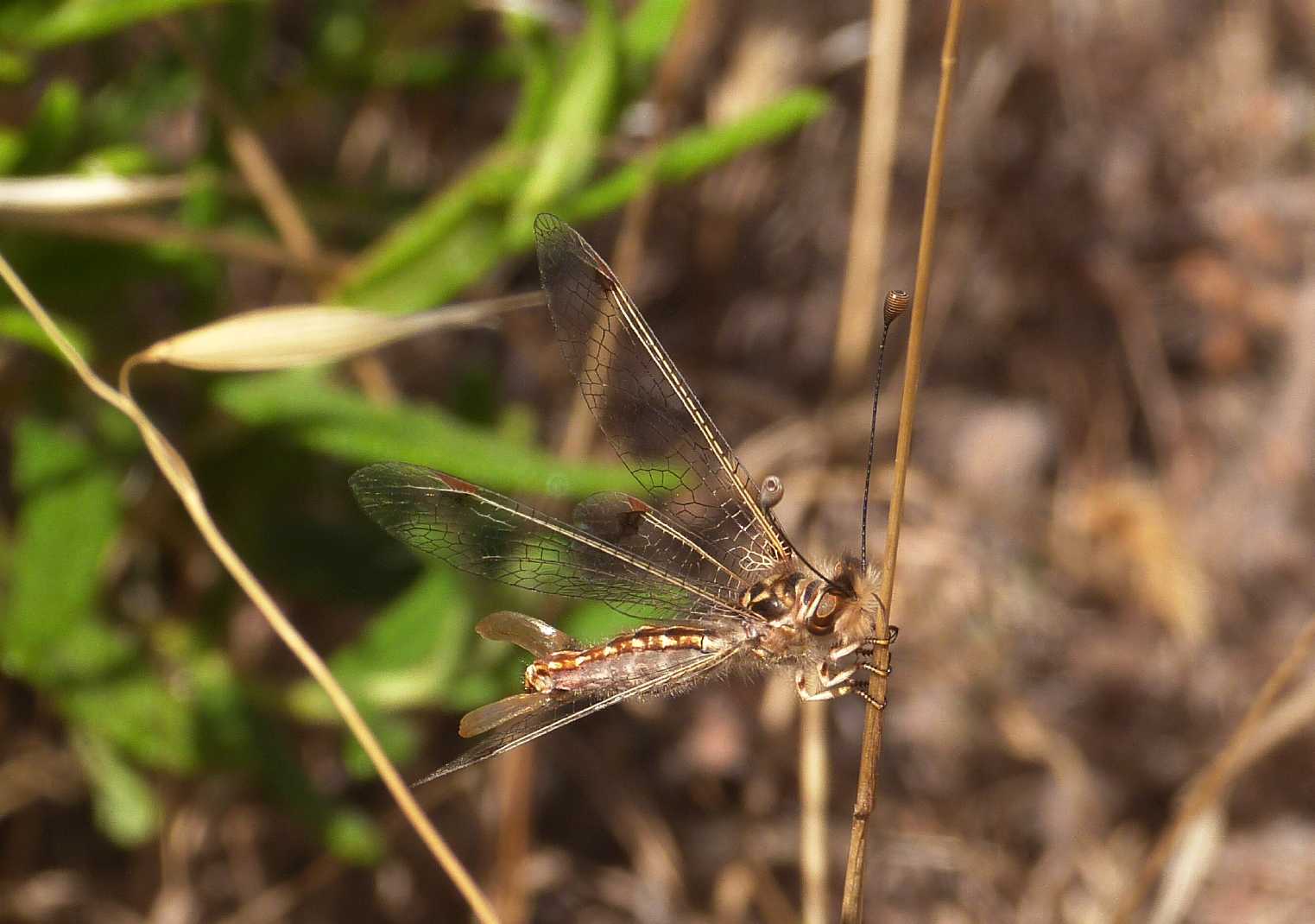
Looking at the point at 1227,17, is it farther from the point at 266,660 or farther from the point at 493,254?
the point at 266,660

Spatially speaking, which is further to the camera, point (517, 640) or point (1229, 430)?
point (1229, 430)

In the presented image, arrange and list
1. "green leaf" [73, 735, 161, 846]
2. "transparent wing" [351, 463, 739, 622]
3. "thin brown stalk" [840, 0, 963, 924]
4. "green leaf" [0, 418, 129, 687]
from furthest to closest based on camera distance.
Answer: "green leaf" [73, 735, 161, 846] < "green leaf" [0, 418, 129, 687] < "transparent wing" [351, 463, 739, 622] < "thin brown stalk" [840, 0, 963, 924]

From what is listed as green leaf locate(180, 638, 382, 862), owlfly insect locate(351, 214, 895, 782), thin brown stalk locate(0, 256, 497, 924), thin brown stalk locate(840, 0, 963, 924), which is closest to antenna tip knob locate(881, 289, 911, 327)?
thin brown stalk locate(840, 0, 963, 924)

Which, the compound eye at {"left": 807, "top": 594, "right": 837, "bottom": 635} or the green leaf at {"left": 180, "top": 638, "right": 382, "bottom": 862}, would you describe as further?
the green leaf at {"left": 180, "top": 638, "right": 382, "bottom": 862}

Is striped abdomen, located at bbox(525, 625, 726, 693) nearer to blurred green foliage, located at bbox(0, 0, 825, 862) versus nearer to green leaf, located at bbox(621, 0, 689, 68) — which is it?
blurred green foliage, located at bbox(0, 0, 825, 862)

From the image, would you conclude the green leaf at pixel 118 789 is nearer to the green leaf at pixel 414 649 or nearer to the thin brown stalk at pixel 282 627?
the green leaf at pixel 414 649

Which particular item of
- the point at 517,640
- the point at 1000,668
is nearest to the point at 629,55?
the point at 517,640
